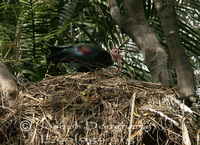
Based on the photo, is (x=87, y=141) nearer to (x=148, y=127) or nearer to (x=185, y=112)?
(x=148, y=127)

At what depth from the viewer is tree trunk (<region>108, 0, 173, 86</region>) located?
319 cm

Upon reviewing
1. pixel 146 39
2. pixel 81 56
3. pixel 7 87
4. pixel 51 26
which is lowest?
→ pixel 7 87

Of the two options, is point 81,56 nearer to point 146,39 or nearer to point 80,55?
point 80,55

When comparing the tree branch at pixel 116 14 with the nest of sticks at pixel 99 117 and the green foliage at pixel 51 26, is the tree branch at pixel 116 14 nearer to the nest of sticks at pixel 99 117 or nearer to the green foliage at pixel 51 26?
the green foliage at pixel 51 26

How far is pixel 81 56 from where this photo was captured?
3963 millimetres

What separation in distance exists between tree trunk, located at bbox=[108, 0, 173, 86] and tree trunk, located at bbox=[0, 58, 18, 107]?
144 cm

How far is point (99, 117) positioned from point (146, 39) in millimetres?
1207

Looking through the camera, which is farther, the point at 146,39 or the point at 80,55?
the point at 80,55

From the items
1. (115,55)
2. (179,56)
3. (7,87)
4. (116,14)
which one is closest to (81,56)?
(115,55)

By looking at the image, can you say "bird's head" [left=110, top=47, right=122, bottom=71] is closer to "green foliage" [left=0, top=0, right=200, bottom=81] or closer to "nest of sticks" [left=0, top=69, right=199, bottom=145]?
"green foliage" [left=0, top=0, right=200, bottom=81]

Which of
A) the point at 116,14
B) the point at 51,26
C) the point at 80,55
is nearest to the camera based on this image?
the point at 116,14

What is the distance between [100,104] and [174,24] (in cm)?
105

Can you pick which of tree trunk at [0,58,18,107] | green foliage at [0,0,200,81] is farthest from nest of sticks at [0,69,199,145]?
green foliage at [0,0,200,81]

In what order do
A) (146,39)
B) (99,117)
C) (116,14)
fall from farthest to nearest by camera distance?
(116,14)
(146,39)
(99,117)
